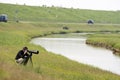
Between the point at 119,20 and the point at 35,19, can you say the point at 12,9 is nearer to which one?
the point at 35,19

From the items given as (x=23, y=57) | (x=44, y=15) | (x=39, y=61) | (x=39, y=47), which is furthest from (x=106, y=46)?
(x=44, y=15)

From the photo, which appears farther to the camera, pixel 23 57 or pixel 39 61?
pixel 39 61

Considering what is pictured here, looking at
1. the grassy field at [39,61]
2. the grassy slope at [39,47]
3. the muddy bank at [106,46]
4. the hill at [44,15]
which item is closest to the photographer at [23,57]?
the grassy field at [39,61]

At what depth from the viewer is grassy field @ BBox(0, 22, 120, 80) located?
22875mm

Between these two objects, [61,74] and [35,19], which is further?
[35,19]

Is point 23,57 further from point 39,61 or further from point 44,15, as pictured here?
point 44,15

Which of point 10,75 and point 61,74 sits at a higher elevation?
point 10,75

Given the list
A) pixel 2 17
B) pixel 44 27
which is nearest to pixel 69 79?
pixel 2 17

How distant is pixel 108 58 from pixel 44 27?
7077 centimetres

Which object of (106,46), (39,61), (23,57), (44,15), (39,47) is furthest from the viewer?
(44,15)

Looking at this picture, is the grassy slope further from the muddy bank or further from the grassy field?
the muddy bank

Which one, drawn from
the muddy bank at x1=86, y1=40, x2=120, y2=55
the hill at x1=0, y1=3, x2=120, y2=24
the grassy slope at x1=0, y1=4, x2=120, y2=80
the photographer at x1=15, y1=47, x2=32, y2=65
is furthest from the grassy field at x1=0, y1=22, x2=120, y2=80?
the hill at x1=0, y1=3, x2=120, y2=24

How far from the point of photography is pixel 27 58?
27609mm

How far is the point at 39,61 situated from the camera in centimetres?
3691
